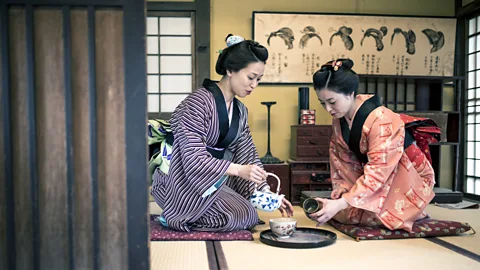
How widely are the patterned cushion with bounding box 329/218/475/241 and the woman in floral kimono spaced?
5cm

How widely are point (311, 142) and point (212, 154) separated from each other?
2475mm

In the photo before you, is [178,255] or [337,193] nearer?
[178,255]

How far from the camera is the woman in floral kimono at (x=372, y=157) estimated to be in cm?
290

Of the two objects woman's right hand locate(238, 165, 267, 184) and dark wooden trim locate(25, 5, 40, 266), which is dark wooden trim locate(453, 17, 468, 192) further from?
dark wooden trim locate(25, 5, 40, 266)

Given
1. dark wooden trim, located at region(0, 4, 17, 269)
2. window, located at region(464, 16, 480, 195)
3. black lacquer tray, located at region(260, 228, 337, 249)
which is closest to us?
dark wooden trim, located at region(0, 4, 17, 269)

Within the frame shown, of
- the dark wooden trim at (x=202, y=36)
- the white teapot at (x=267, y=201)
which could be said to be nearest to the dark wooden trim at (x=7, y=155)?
the white teapot at (x=267, y=201)

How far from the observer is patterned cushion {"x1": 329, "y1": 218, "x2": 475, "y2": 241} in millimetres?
2902

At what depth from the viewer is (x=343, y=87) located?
302cm

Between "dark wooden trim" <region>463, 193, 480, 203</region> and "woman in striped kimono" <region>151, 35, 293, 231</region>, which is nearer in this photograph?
"woman in striped kimono" <region>151, 35, 293, 231</region>

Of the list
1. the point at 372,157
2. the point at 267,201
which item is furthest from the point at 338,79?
the point at 267,201

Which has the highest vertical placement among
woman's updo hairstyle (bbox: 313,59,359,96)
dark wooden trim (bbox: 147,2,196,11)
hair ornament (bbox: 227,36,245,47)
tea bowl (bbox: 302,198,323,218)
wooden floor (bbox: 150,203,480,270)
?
dark wooden trim (bbox: 147,2,196,11)

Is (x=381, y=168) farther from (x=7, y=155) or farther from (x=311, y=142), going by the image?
(x=311, y=142)

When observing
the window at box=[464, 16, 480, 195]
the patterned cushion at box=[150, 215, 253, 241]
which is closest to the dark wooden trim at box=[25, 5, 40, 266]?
the patterned cushion at box=[150, 215, 253, 241]

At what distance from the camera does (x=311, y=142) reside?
5418 millimetres
